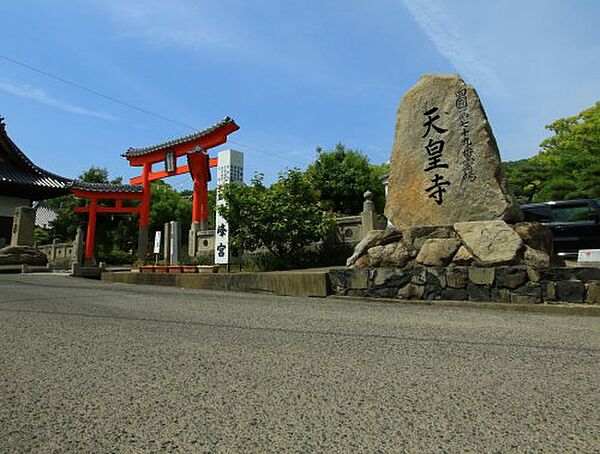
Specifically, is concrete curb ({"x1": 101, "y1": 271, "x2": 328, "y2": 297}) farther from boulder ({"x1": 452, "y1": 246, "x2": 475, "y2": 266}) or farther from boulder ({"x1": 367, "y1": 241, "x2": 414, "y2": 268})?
boulder ({"x1": 452, "y1": 246, "x2": 475, "y2": 266})

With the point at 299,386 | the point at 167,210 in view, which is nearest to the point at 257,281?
the point at 299,386

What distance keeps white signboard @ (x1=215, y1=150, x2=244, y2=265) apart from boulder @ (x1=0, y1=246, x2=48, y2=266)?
536 inches

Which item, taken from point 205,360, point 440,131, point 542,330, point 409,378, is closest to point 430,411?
point 409,378

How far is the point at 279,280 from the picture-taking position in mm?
9391

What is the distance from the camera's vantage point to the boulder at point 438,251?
750 centimetres

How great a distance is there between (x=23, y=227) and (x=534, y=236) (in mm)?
27240

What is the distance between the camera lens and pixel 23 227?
25547mm

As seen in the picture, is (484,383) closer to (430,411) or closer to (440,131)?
(430,411)

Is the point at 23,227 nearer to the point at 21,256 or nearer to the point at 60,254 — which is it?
the point at 21,256

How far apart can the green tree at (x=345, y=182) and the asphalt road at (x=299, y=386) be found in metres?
28.3

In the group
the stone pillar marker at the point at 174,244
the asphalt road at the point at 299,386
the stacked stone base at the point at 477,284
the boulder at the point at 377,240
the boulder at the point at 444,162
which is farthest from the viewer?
the stone pillar marker at the point at 174,244

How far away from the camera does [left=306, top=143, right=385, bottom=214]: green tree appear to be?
3331 cm

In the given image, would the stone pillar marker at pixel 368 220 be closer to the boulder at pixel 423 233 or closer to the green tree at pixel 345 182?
the boulder at pixel 423 233

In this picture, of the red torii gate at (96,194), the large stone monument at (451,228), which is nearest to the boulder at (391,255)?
the large stone monument at (451,228)
